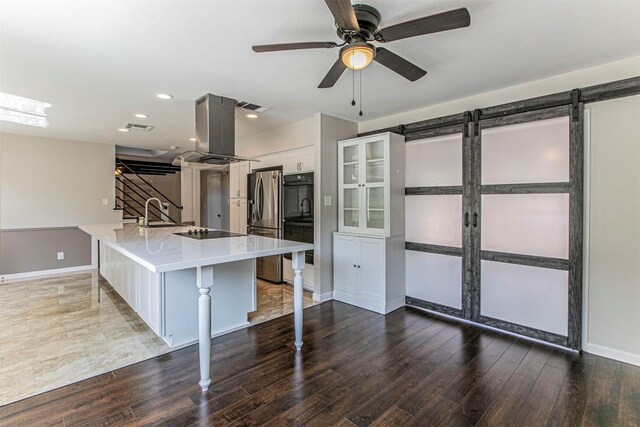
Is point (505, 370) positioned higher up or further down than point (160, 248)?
further down

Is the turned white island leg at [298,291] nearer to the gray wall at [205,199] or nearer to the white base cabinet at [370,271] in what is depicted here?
the white base cabinet at [370,271]

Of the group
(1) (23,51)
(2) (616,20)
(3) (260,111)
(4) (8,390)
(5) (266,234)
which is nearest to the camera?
(2) (616,20)

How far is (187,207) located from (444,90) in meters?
6.57

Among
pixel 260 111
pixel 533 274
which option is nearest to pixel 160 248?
pixel 260 111

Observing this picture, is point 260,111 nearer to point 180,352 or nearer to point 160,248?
point 160,248

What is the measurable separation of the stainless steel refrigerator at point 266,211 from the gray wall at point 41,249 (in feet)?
10.2

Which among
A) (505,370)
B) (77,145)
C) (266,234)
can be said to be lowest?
(505,370)

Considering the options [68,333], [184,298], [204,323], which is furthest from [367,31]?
[68,333]

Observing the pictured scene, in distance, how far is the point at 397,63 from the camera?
1992 millimetres

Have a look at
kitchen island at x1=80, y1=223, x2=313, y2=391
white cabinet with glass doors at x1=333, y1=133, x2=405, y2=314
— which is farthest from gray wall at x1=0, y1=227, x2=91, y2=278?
white cabinet with glass doors at x1=333, y1=133, x2=405, y2=314

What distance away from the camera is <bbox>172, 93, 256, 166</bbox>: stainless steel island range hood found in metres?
3.15

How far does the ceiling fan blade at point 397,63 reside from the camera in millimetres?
1886

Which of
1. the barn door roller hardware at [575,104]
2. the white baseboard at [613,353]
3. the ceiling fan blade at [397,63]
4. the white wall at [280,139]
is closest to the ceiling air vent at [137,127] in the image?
the white wall at [280,139]

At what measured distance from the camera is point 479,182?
3.08 m
